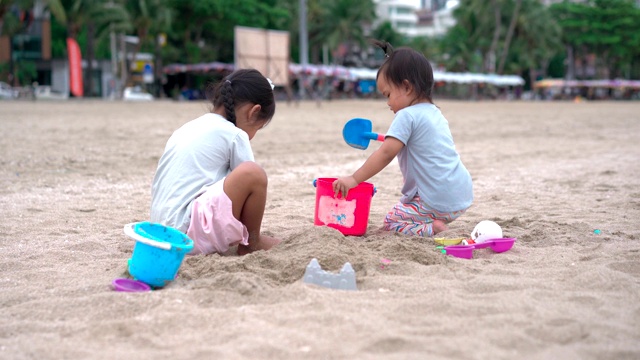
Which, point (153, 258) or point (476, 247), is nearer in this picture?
point (153, 258)

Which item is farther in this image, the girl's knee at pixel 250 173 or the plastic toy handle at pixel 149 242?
the girl's knee at pixel 250 173

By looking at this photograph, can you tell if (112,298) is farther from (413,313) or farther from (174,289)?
(413,313)

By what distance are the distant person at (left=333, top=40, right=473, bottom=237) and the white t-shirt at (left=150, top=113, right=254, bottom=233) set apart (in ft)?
2.32

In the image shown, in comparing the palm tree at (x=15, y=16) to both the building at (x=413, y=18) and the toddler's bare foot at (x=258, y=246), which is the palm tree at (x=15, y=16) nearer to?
the toddler's bare foot at (x=258, y=246)

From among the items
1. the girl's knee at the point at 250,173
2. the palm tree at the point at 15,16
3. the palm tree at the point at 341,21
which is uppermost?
the palm tree at the point at 341,21

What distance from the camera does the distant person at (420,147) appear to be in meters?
3.37

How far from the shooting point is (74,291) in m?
2.48

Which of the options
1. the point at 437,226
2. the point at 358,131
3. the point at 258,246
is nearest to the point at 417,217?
the point at 437,226

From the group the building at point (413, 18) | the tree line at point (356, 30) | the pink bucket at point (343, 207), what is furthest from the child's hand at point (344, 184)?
the building at point (413, 18)

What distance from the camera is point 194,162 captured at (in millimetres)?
3037

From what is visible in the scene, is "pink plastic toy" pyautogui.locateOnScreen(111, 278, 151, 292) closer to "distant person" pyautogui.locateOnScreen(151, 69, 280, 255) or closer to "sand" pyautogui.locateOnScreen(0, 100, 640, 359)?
"sand" pyautogui.locateOnScreen(0, 100, 640, 359)

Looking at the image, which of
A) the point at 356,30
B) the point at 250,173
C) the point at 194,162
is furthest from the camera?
the point at 356,30

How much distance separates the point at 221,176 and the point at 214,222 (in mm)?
312

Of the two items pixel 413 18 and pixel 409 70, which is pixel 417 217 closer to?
pixel 409 70
